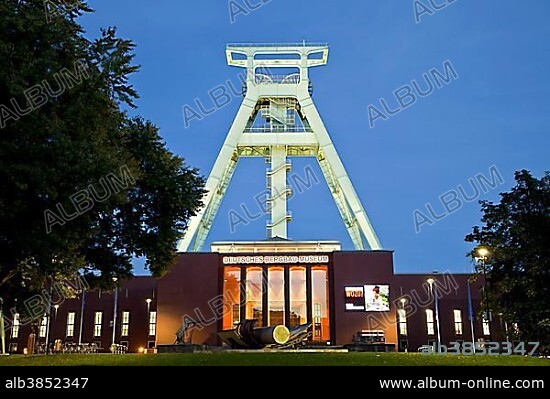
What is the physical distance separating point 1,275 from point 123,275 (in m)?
5.16

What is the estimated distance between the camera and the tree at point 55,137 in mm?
18047

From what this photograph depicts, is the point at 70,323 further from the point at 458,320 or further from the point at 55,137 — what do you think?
the point at 55,137

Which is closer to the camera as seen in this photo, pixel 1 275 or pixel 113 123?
pixel 113 123

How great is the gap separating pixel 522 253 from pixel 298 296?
27389 millimetres

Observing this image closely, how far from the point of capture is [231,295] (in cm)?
5269

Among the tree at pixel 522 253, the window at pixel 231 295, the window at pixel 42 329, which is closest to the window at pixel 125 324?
the window at pixel 42 329

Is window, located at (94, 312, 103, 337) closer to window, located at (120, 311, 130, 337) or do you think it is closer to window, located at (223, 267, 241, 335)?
window, located at (120, 311, 130, 337)

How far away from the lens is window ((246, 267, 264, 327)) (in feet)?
173

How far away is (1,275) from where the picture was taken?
75.8ft

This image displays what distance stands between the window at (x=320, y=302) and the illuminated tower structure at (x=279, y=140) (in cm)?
691

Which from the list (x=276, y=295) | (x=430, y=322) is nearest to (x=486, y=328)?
(x=430, y=322)

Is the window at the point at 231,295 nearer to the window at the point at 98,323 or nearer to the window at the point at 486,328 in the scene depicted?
the window at the point at 98,323

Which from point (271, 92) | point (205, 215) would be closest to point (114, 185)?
point (205, 215)
